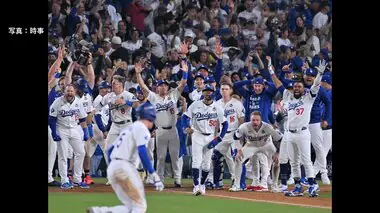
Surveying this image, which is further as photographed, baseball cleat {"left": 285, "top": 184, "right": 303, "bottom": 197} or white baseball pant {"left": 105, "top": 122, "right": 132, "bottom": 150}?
white baseball pant {"left": 105, "top": 122, "right": 132, "bottom": 150}

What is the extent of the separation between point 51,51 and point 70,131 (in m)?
2.52

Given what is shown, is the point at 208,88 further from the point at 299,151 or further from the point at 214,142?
the point at 299,151

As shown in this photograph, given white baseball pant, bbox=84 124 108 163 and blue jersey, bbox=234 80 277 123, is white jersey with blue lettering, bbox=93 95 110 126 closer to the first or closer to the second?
white baseball pant, bbox=84 124 108 163

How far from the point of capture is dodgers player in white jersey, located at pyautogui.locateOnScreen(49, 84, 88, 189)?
11508 millimetres

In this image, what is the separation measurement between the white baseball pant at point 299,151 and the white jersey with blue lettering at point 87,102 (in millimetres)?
3153

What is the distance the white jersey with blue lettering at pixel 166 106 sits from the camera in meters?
12.1

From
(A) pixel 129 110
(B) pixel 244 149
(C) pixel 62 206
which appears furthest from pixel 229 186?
(C) pixel 62 206

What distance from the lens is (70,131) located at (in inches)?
460

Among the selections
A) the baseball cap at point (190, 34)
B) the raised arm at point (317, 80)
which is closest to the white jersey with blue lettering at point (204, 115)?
the raised arm at point (317, 80)

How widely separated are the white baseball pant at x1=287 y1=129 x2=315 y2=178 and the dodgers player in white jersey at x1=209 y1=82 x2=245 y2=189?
1.36 m

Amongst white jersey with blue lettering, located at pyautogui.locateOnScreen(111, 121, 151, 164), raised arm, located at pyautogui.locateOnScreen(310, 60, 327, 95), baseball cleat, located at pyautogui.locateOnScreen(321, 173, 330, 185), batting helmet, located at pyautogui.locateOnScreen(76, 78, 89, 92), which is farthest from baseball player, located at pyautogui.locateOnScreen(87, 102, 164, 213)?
baseball cleat, located at pyautogui.locateOnScreen(321, 173, 330, 185)

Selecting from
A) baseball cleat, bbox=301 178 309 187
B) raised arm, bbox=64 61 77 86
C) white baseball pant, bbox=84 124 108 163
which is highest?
raised arm, bbox=64 61 77 86
